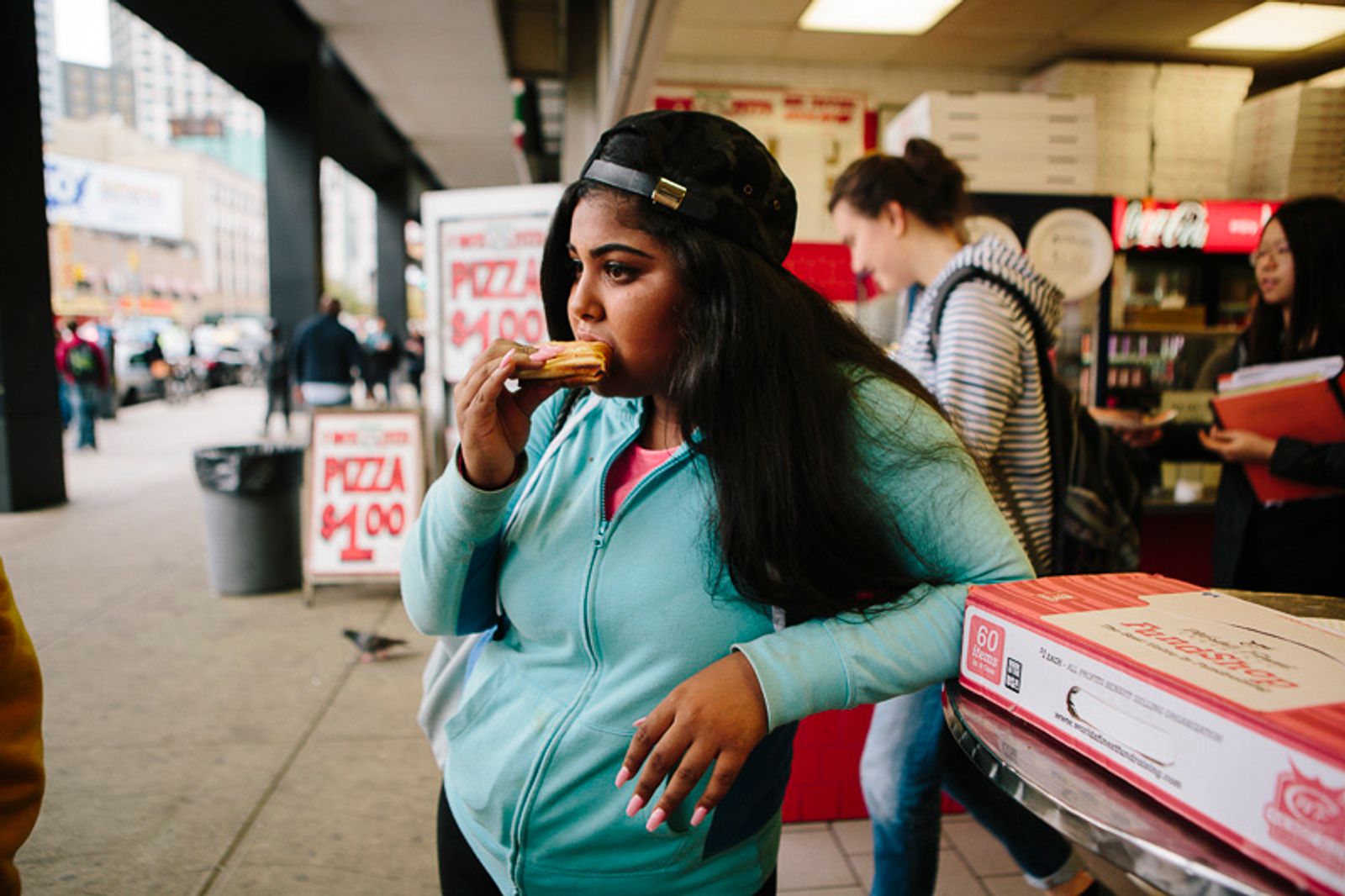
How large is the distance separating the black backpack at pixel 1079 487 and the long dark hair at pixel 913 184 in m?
0.42

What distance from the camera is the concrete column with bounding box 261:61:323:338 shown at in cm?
1096

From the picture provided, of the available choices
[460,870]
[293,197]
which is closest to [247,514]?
[460,870]

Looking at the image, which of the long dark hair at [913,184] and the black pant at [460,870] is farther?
the long dark hair at [913,184]

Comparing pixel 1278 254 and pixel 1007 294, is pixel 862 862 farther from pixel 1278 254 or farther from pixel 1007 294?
pixel 1278 254

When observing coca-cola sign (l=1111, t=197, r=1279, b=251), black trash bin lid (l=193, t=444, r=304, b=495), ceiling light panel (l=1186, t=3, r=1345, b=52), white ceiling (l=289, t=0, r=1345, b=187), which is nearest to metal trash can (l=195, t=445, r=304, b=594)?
black trash bin lid (l=193, t=444, r=304, b=495)

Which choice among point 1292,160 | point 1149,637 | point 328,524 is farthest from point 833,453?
point 1292,160

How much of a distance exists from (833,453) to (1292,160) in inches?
210

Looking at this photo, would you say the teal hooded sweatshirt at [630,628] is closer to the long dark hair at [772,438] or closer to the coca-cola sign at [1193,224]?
the long dark hair at [772,438]

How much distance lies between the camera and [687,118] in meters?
1.11

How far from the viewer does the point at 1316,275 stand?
226 cm

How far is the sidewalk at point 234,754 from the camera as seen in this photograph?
2623 mm

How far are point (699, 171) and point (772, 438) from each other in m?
0.38

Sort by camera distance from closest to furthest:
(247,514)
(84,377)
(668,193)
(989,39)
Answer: (668,193) < (989,39) < (247,514) < (84,377)

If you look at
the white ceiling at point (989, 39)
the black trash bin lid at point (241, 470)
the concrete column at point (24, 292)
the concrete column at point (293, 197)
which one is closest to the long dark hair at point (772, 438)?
the white ceiling at point (989, 39)
